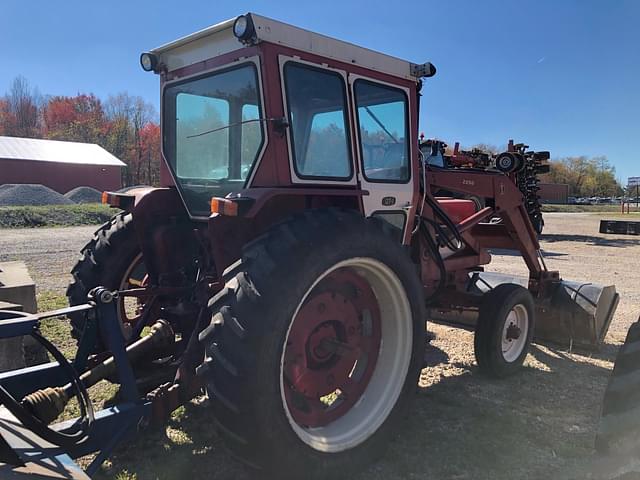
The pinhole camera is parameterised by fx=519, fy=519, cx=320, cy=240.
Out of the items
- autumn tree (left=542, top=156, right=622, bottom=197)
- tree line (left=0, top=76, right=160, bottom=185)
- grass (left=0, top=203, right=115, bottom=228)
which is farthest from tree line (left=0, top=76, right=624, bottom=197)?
autumn tree (left=542, top=156, right=622, bottom=197)

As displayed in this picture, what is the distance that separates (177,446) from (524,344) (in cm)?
322

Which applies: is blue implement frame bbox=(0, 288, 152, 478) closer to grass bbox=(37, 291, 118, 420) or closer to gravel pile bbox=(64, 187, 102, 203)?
grass bbox=(37, 291, 118, 420)

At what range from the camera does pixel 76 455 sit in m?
2.31

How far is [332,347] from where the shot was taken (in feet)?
10.1

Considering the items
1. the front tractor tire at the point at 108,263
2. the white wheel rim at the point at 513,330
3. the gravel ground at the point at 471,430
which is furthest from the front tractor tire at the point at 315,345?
the white wheel rim at the point at 513,330

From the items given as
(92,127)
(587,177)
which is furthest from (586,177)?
(92,127)

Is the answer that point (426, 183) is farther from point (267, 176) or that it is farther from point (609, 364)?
point (609, 364)

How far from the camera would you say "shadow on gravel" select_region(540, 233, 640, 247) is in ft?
55.7

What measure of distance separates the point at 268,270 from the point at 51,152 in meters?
41.9

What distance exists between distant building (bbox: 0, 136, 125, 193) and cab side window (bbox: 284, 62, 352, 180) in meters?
39.0

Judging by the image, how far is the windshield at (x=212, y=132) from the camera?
318cm

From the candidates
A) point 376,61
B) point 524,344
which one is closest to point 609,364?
point 524,344

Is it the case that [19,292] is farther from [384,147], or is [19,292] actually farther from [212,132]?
[384,147]

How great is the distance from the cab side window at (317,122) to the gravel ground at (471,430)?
61.7 inches
